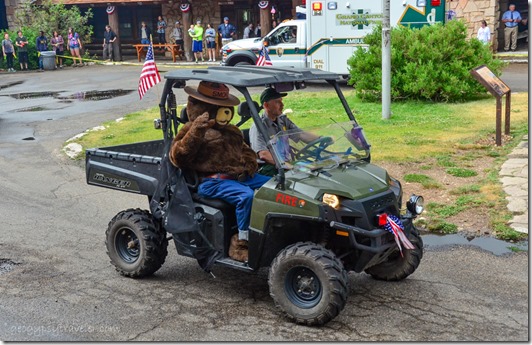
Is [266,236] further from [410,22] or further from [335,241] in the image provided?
[410,22]

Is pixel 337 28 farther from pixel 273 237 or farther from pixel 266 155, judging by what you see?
pixel 273 237

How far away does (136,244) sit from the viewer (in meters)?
6.82

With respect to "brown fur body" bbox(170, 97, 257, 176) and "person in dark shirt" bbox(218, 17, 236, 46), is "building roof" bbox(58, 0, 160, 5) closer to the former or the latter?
"person in dark shirt" bbox(218, 17, 236, 46)

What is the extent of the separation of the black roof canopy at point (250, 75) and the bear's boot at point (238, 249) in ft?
4.34

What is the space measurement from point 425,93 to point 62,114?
30.2 ft

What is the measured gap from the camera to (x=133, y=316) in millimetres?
5922

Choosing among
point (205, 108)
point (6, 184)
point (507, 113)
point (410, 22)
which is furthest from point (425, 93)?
point (205, 108)

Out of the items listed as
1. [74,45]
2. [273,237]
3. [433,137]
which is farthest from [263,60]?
[74,45]

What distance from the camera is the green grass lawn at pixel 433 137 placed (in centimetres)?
883

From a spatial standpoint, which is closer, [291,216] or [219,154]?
[291,216]

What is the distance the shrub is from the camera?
15930 millimetres

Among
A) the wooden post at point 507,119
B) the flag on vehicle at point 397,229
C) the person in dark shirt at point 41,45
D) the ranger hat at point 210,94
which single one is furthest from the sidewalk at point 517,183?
the person in dark shirt at point 41,45

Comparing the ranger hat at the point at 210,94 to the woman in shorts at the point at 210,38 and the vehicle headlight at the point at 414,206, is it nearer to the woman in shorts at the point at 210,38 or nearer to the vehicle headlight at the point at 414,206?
the vehicle headlight at the point at 414,206

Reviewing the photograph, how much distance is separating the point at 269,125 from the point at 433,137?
663cm
